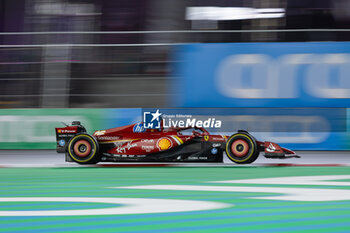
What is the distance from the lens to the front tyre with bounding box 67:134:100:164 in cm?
835

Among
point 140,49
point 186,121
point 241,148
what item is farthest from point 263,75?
point 241,148

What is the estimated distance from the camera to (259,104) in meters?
11.5

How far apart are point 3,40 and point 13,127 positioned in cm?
199

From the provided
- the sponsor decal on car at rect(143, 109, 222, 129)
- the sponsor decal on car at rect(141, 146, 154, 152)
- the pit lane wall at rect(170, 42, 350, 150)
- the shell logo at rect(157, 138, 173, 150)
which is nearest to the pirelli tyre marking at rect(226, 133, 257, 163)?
the shell logo at rect(157, 138, 173, 150)

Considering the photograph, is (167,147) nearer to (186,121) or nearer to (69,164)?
(69,164)

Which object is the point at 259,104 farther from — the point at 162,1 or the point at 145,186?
the point at 145,186

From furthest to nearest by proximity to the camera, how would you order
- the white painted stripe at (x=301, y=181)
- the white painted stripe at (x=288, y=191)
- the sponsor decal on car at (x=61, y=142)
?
the sponsor decal on car at (x=61, y=142) < the white painted stripe at (x=301, y=181) < the white painted stripe at (x=288, y=191)

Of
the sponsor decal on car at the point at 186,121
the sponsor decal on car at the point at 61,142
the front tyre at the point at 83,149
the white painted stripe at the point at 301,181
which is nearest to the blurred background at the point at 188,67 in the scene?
the sponsor decal on car at the point at 186,121

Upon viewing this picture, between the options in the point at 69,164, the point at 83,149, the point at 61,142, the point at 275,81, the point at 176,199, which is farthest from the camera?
the point at 275,81

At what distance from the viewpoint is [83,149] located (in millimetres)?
8406

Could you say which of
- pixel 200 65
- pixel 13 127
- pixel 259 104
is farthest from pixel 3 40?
pixel 259 104

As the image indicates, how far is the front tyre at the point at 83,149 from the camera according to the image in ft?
27.4

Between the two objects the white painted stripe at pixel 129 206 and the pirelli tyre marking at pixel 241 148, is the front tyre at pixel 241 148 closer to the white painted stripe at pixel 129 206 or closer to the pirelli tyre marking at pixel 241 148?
the pirelli tyre marking at pixel 241 148

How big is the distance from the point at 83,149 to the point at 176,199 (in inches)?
154
